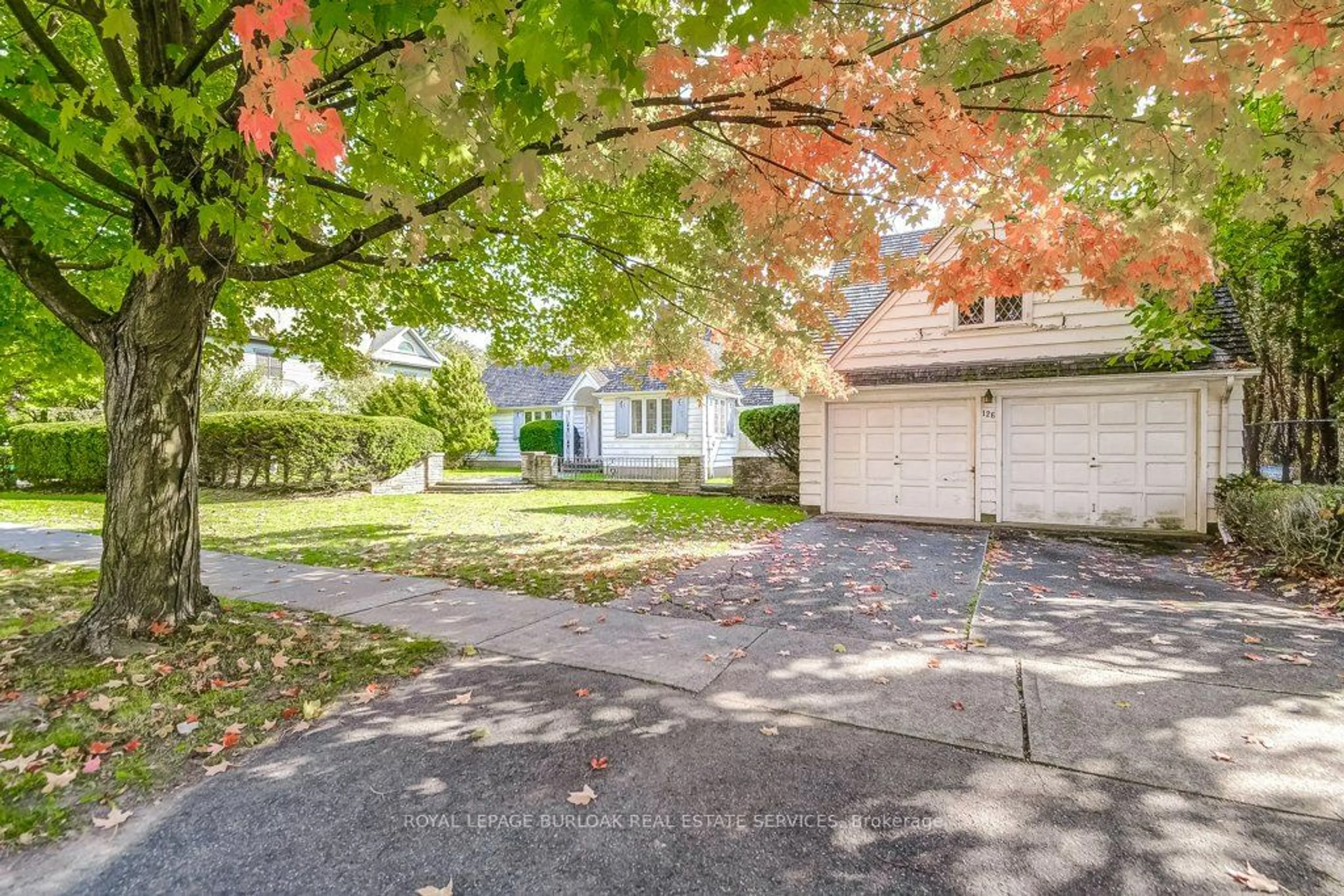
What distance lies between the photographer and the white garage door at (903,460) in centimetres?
1177

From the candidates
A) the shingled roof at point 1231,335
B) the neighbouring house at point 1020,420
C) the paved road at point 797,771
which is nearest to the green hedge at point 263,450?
the neighbouring house at point 1020,420

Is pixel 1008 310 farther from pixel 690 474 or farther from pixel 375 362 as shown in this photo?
pixel 375 362

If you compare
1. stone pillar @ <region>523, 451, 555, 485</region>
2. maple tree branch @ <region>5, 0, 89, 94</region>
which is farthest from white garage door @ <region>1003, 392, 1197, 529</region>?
stone pillar @ <region>523, 451, 555, 485</region>

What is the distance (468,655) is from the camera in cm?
457

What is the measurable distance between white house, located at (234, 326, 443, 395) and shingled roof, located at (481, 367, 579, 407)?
3452 millimetres

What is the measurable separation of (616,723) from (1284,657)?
5.07 m

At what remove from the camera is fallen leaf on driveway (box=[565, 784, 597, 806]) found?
2.75m

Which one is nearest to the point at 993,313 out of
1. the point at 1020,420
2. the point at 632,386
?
the point at 1020,420

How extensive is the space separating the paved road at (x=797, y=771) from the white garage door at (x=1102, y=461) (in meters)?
5.76

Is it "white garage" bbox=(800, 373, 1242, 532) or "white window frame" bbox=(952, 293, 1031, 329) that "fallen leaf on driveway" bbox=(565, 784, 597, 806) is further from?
"white window frame" bbox=(952, 293, 1031, 329)

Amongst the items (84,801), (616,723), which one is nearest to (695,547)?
(616,723)

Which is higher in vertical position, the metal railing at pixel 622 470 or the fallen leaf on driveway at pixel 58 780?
the metal railing at pixel 622 470

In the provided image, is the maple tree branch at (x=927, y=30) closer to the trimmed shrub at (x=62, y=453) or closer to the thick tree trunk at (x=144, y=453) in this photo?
the thick tree trunk at (x=144, y=453)

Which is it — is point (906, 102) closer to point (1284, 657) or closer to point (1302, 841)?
point (1302, 841)
